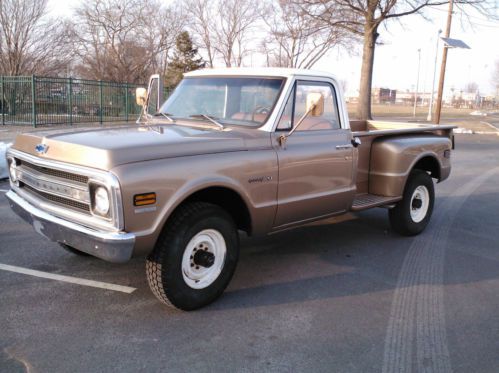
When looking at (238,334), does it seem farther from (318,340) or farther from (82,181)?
(82,181)

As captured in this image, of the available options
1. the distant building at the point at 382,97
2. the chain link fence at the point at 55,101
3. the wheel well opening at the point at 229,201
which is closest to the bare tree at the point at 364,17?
the chain link fence at the point at 55,101

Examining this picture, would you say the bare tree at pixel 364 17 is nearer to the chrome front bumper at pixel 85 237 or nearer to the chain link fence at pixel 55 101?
the chain link fence at pixel 55 101

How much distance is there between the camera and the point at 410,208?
6113 mm

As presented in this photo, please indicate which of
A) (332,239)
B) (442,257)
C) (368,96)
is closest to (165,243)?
(332,239)

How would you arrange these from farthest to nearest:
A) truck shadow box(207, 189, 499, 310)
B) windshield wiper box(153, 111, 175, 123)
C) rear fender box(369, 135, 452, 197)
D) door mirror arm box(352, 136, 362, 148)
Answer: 1. rear fender box(369, 135, 452, 197)
2. door mirror arm box(352, 136, 362, 148)
3. windshield wiper box(153, 111, 175, 123)
4. truck shadow box(207, 189, 499, 310)

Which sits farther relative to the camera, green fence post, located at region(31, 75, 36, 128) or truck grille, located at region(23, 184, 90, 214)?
green fence post, located at region(31, 75, 36, 128)

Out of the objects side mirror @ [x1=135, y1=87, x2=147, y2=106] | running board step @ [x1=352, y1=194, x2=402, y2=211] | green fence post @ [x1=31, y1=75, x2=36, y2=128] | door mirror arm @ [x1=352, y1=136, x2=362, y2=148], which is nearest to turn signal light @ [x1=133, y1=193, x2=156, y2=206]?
side mirror @ [x1=135, y1=87, x2=147, y2=106]

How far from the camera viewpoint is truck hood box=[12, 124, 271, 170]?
3391mm

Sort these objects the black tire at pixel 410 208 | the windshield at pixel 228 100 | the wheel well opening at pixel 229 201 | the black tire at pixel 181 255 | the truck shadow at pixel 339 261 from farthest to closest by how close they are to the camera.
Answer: the black tire at pixel 410 208, the windshield at pixel 228 100, the truck shadow at pixel 339 261, the wheel well opening at pixel 229 201, the black tire at pixel 181 255

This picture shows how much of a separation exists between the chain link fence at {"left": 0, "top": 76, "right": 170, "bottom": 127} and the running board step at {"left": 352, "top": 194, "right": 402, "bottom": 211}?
43.9 feet

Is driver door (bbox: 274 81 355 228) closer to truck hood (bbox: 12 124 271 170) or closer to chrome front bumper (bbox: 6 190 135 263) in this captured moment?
truck hood (bbox: 12 124 271 170)

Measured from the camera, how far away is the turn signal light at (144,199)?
10.9 ft

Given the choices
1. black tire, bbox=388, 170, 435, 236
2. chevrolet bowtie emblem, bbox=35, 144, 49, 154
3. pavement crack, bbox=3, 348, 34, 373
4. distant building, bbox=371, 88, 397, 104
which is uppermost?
distant building, bbox=371, 88, 397, 104

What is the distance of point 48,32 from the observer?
3012cm
